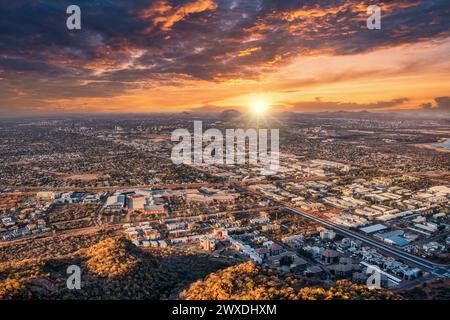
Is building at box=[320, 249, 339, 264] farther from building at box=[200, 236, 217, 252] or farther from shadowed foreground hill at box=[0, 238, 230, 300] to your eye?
shadowed foreground hill at box=[0, 238, 230, 300]

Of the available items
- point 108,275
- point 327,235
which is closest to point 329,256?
point 327,235

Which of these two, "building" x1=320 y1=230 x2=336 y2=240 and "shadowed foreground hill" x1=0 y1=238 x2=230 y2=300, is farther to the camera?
"building" x1=320 y1=230 x2=336 y2=240

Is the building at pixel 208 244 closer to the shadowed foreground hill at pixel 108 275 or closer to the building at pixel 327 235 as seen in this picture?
the shadowed foreground hill at pixel 108 275

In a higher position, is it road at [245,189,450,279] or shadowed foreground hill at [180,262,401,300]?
shadowed foreground hill at [180,262,401,300]

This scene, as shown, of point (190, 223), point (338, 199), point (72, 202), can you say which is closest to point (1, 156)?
point (72, 202)

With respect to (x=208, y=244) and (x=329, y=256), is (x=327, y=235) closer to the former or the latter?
(x=329, y=256)

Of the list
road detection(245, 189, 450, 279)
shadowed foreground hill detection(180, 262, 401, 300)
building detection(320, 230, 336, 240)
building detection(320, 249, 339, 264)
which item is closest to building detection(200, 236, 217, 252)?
building detection(320, 249, 339, 264)

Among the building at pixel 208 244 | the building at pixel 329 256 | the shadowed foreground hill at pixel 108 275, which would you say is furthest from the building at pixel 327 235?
the shadowed foreground hill at pixel 108 275

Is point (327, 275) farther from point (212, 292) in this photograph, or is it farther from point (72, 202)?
point (72, 202)
